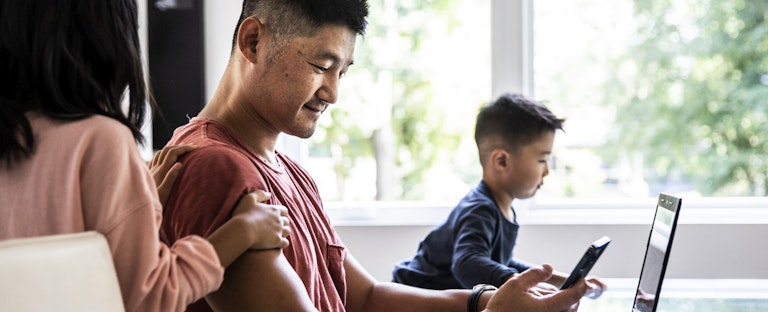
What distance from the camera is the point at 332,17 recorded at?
5.00 feet

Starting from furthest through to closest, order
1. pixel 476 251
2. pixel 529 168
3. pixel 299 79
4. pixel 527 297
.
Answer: pixel 529 168 < pixel 476 251 < pixel 527 297 < pixel 299 79

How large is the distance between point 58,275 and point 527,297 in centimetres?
94

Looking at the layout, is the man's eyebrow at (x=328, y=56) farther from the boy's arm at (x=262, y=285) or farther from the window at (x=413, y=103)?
the window at (x=413, y=103)

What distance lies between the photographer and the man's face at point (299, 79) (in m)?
1.51

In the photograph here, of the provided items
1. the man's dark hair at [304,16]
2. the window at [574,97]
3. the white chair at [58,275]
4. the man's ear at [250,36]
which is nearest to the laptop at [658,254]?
the man's dark hair at [304,16]

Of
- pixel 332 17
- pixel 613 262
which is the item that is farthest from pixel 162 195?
pixel 613 262

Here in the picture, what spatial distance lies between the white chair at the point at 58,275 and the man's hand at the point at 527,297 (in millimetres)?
834

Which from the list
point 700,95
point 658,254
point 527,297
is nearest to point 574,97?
point 700,95

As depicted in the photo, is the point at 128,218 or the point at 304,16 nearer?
the point at 128,218

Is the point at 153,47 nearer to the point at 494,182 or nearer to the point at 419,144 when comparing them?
the point at 419,144

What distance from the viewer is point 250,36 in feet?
5.08

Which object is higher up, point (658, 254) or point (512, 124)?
point (512, 124)

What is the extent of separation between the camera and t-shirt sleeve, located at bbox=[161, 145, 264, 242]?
1276 millimetres

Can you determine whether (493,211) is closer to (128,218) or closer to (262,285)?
(262,285)
